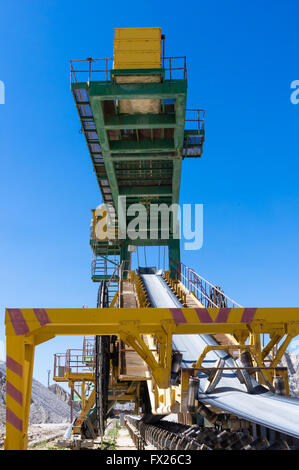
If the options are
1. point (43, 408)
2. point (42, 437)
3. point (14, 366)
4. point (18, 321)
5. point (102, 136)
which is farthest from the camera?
point (43, 408)

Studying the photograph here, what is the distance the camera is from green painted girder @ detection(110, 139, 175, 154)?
2086 centimetres

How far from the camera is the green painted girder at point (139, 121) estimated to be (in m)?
19.5

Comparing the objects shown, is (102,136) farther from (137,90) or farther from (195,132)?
(195,132)

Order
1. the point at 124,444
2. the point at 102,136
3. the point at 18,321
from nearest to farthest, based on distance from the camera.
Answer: the point at 18,321
the point at 102,136
the point at 124,444

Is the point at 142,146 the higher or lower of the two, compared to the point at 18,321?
higher

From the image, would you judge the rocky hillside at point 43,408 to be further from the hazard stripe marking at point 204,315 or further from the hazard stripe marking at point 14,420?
the hazard stripe marking at point 204,315

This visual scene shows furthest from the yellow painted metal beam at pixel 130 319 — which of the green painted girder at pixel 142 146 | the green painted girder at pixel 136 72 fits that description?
the green painted girder at pixel 142 146

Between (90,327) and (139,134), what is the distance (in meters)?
16.8

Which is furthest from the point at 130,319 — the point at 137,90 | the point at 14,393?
the point at 137,90

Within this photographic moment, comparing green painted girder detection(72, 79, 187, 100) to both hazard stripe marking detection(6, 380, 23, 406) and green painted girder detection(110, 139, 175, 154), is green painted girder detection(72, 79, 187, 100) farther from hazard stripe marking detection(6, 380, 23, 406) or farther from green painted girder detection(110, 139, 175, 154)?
hazard stripe marking detection(6, 380, 23, 406)

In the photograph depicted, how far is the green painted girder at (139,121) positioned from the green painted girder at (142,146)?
1.44m

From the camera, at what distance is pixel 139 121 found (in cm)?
1966

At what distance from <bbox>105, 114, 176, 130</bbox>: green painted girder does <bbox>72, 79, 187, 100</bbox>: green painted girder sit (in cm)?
143

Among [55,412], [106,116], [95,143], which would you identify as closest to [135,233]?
[95,143]
